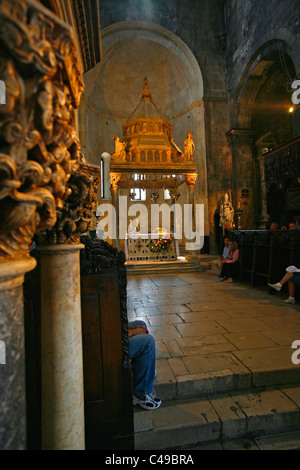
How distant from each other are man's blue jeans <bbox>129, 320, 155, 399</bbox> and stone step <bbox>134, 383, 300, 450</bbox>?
0.52ft

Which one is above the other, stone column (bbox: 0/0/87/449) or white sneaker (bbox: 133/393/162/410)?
stone column (bbox: 0/0/87/449)

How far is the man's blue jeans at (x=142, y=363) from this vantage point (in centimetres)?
208

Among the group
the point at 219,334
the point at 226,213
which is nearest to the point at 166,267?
the point at 226,213

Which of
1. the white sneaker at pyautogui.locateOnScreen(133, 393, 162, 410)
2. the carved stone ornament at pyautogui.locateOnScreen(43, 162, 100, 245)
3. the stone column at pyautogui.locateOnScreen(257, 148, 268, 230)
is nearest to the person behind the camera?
the carved stone ornament at pyautogui.locateOnScreen(43, 162, 100, 245)

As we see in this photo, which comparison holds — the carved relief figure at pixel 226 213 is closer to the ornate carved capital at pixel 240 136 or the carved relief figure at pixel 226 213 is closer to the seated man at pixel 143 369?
the ornate carved capital at pixel 240 136

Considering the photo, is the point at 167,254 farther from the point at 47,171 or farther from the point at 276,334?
the point at 47,171

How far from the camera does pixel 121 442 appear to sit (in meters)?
1.81

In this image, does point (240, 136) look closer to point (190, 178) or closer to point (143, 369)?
point (190, 178)

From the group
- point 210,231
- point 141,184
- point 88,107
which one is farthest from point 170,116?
point 210,231

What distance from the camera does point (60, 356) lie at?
1415 mm

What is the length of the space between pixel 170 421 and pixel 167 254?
7805 mm

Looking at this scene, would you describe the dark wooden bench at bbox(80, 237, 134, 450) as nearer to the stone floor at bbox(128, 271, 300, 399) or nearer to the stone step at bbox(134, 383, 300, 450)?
the stone step at bbox(134, 383, 300, 450)

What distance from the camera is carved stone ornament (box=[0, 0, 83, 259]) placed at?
2.31ft

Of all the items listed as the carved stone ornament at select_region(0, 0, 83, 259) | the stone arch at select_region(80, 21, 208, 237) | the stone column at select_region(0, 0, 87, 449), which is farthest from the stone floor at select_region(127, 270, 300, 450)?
the stone arch at select_region(80, 21, 208, 237)
